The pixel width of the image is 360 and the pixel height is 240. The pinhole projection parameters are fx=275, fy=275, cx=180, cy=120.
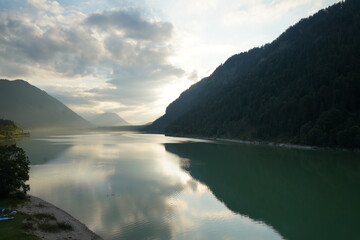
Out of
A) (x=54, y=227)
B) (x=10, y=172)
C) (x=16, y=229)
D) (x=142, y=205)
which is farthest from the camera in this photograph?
(x=142, y=205)

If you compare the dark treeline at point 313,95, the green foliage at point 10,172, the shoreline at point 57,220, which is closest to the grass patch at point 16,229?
the shoreline at point 57,220

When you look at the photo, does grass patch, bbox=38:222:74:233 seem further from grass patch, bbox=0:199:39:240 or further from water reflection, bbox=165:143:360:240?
water reflection, bbox=165:143:360:240

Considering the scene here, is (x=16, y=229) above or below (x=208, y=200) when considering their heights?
above

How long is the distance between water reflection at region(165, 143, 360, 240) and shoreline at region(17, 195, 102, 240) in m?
16.6

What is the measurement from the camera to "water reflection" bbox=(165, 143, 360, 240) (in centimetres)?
2609

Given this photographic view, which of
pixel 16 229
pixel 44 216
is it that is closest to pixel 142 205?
pixel 44 216

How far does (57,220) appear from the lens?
23219 mm

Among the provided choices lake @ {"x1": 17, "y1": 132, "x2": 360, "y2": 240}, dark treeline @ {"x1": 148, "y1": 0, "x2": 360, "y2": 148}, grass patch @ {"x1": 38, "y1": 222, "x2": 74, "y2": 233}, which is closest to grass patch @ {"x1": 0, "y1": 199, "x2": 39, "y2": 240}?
grass patch @ {"x1": 38, "y1": 222, "x2": 74, "y2": 233}

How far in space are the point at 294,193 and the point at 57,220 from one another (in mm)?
30507

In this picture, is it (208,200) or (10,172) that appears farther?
(208,200)

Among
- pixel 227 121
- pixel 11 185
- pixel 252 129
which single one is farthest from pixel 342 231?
pixel 227 121

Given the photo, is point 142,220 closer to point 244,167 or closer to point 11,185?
point 11,185

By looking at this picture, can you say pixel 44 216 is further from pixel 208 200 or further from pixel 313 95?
pixel 313 95

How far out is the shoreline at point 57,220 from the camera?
64.0ft
